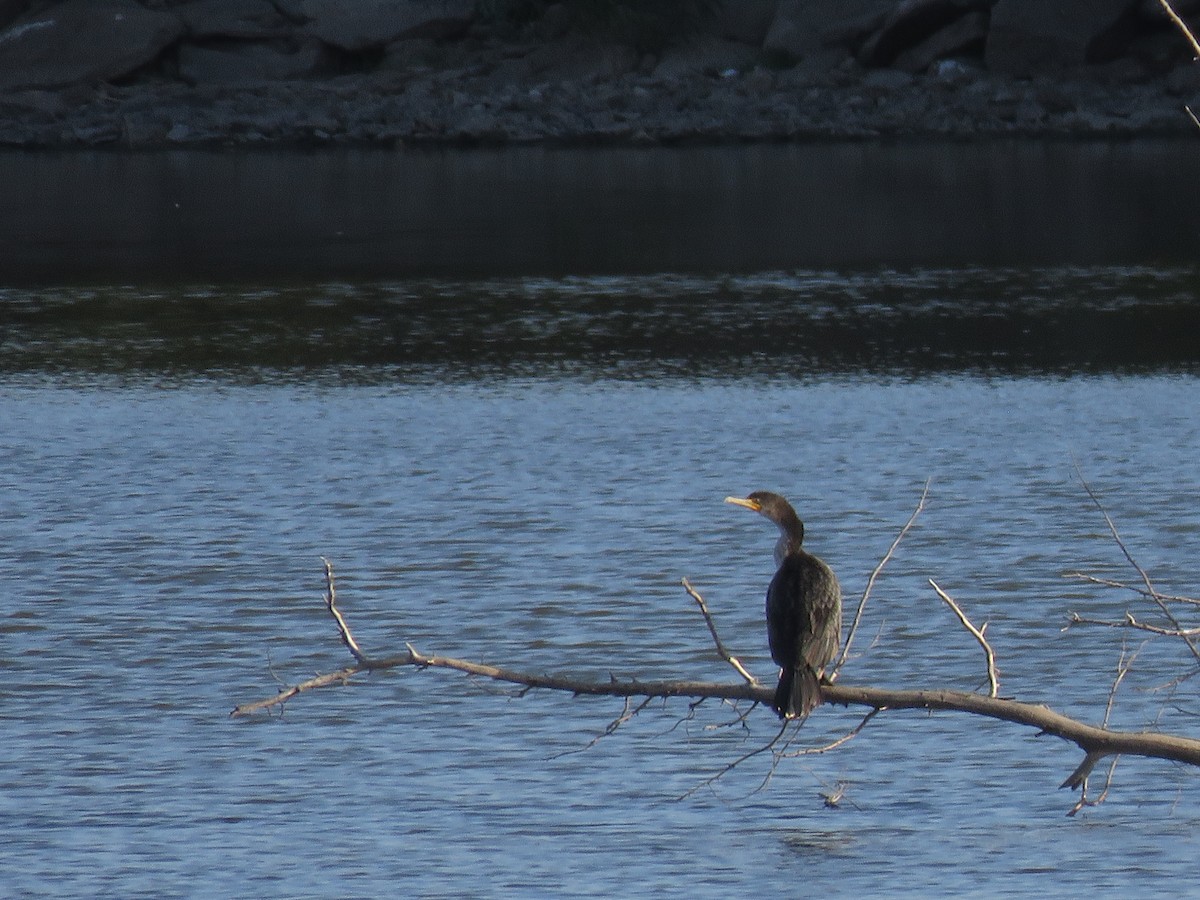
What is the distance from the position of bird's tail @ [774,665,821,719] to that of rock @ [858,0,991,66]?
154 feet

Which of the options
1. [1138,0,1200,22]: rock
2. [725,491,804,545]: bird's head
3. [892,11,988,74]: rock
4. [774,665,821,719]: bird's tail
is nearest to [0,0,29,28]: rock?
[892,11,988,74]: rock

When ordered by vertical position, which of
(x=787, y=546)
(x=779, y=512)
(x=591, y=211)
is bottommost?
(x=591, y=211)

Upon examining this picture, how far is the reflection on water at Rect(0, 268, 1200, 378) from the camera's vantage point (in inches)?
869

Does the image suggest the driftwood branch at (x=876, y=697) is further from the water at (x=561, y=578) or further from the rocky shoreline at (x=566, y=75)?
the rocky shoreline at (x=566, y=75)

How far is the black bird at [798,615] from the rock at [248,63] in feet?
161

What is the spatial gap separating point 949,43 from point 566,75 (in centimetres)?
851

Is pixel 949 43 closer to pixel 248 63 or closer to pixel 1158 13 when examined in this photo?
pixel 1158 13

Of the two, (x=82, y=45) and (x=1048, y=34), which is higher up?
(x=1048, y=34)

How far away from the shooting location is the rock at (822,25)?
55.0 metres

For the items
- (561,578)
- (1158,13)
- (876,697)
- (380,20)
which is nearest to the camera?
(876,697)

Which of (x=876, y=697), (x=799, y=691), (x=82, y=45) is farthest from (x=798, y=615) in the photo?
(x=82, y=45)

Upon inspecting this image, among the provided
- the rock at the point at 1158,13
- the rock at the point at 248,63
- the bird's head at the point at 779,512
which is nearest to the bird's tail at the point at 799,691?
the bird's head at the point at 779,512

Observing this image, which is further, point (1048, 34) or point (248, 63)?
point (248, 63)

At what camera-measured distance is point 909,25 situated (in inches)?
2131
